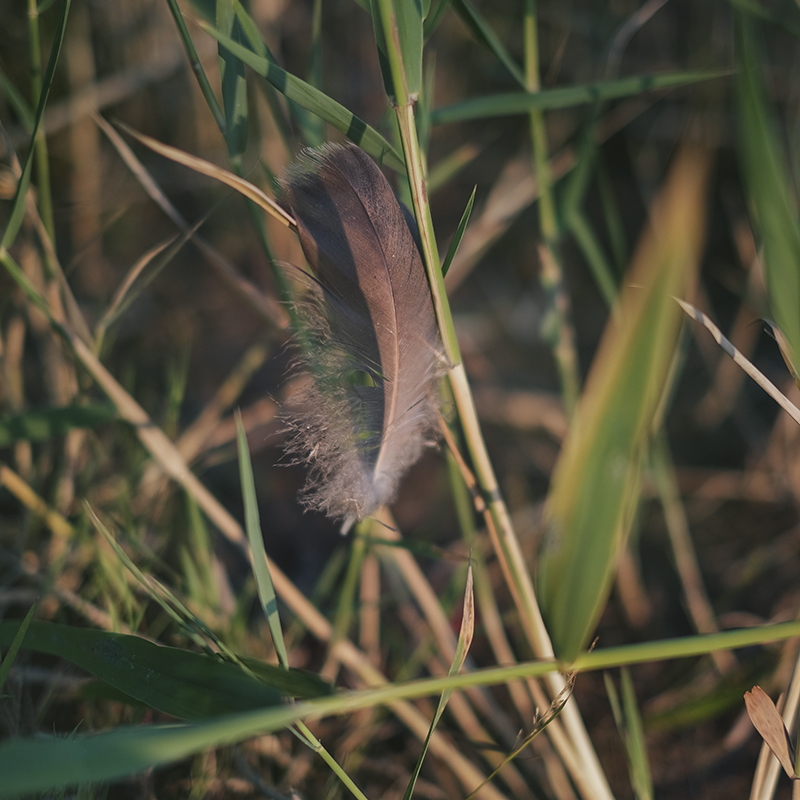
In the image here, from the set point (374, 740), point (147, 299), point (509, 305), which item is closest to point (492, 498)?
point (374, 740)

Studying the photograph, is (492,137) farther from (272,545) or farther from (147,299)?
(272,545)

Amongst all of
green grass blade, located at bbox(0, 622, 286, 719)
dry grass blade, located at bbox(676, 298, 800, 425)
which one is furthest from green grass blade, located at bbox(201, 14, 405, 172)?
green grass blade, located at bbox(0, 622, 286, 719)

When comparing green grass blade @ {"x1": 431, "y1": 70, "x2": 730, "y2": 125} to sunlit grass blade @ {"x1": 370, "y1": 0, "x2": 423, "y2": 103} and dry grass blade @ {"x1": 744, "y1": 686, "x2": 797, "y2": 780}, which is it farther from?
dry grass blade @ {"x1": 744, "y1": 686, "x2": 797, "y2": 780}

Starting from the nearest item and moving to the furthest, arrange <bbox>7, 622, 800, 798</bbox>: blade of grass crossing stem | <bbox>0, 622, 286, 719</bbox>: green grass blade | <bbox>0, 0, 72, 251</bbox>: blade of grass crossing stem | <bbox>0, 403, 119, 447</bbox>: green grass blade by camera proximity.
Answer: <bbox>7, 622, 800, 798</bbox>: blade of grass crossing stem, <bbox>0, 622, 286, 719</bbox>: green grass blade, <bbox>0, 0, 72, 251</bbox>: blade of grass crossing stem, <bbox>0, 403, 119, 447</bbox>: green grass blade

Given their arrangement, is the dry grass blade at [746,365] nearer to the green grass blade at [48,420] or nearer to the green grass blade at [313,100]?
the green grass blade at [313,100]

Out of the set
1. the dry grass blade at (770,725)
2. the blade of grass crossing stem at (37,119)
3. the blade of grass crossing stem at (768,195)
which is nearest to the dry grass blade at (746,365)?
the blade of grass crossing stem at (768,195)

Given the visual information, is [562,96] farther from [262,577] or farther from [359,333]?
[262,577]

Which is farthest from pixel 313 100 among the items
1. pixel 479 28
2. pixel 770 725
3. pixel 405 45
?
pixel 770 725
